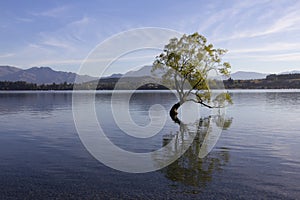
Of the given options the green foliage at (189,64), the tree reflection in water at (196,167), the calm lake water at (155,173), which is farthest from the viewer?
the green foliage at (189,64)

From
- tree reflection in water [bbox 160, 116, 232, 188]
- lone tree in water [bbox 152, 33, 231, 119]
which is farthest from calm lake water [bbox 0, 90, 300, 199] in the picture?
lone tree in water [bbox 152, 33, 231, 119]

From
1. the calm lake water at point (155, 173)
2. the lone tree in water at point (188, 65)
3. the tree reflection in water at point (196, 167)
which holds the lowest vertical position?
A: the calm lake water at point (155, 173)

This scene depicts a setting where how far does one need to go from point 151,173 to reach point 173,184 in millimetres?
2728

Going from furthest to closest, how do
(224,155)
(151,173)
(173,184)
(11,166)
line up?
(224,155), (11,166), (151,173), (173,184)

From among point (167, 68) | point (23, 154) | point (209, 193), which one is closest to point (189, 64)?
point (167, 68)

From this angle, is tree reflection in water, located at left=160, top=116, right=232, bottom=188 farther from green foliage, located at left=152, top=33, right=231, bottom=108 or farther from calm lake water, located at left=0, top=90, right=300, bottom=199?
green foliage, located at left=152, top=33, right=231, bottom=108

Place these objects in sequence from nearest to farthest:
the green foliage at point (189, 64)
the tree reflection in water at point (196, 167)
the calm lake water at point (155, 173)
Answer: the calm lake water at point (155, 173) < the tree reflection in water at point (196, 167) < the green foliage at point (189, 64)

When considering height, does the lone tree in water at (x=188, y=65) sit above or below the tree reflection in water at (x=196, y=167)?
above

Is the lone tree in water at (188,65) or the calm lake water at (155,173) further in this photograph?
the lone tree in water at (188,65)

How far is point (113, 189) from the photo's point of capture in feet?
50.4

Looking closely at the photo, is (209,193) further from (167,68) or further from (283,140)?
(167,68)

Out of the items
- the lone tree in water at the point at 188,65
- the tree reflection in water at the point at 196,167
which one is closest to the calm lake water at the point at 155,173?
the tree reflection in water at the point at 196,167

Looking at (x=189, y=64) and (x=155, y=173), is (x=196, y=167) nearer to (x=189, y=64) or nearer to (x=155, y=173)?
(x=155, y=173)

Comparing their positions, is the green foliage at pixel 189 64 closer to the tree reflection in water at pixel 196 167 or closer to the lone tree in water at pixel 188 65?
the lone tree in water at pixel 188 65
